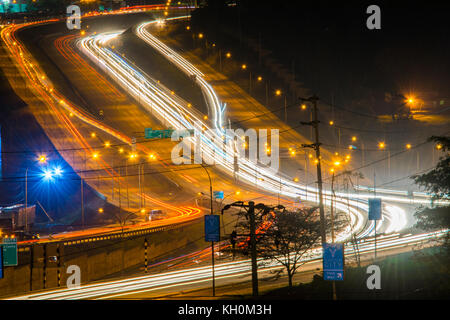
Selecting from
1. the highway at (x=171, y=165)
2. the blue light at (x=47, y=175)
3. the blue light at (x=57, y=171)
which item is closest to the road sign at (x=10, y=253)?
the highway at (x=171, y=165)

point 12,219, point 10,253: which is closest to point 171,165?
point 12,219

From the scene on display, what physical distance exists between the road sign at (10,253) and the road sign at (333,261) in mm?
29994

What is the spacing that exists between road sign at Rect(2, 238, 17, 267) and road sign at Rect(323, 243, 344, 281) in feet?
98.4

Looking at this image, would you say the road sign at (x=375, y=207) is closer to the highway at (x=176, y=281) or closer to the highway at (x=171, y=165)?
the highway at (x=176, y=281)

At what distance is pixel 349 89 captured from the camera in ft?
438

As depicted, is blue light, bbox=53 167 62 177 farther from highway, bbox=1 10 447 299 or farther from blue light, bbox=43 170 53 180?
highway, bbox=1 10 447 299

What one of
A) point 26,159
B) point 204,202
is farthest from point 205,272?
point 26,159

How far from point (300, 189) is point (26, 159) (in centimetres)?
5344

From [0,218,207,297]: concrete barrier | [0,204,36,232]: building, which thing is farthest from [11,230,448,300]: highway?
[0,204,36,232]: building

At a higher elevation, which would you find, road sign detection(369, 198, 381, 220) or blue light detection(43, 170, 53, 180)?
blue light detection(43, 170, 53, 180)

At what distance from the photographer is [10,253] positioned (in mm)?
42844

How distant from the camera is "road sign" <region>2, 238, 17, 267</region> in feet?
140

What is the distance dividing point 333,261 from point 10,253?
30854 millimetres

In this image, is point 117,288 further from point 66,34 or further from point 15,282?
point 66,34
